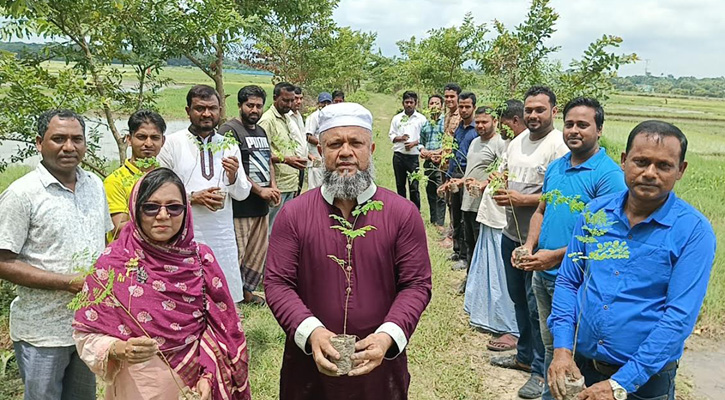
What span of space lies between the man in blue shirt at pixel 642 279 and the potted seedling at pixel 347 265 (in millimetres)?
884

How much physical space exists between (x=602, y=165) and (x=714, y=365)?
120 inches

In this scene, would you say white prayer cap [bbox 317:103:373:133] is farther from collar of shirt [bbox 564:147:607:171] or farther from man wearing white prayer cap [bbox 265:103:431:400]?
collar of shirt [bbox 564:147:607:171]

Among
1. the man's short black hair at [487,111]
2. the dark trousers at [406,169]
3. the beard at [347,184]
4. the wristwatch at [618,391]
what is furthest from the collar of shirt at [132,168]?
the dark trousers at [406,169]

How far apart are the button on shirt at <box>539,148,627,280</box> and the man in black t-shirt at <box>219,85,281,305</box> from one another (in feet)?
8.52

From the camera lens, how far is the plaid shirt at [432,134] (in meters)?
8.03

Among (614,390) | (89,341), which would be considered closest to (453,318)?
(614,390)

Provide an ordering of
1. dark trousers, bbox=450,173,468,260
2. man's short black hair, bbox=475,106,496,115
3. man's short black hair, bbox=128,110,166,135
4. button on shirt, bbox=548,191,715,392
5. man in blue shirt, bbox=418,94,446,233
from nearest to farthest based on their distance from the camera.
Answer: button on shirt, bbox=548,191,715,392 < man's short black hair, bbox=128,110,166,135 < man's short black hair, bbox=475,106,496,115 < dark trousers, bbox=450,173,468,260 < man in blue shirt, bbox=418,94,446,233

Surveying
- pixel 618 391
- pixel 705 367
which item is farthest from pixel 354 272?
pixel 705 367

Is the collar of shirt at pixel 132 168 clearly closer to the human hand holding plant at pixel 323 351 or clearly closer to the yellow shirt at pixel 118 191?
the yellow shirt at pixel 118 191

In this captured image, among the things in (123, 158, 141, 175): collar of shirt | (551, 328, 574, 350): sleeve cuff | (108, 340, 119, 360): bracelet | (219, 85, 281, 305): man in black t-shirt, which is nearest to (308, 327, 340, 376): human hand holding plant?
(108, 340, 119, 360): bracelet

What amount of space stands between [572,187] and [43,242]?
9.34ft

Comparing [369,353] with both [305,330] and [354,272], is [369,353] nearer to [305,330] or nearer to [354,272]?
[305,330]

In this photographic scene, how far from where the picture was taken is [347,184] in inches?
84.0

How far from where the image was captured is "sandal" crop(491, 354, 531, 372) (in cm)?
425
